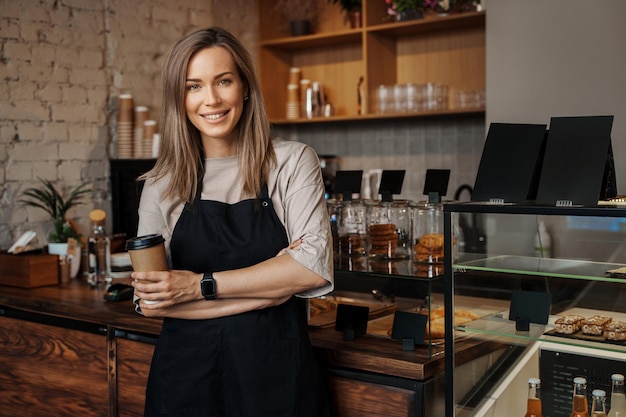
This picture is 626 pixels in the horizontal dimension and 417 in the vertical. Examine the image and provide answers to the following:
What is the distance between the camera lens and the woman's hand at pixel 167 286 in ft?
6.11

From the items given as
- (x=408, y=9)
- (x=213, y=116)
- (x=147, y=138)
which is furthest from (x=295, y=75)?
(x=213, y=116)

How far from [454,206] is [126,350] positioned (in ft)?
4.55

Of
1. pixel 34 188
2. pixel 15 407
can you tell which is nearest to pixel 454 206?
pixel 15 407

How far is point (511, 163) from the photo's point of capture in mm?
1811

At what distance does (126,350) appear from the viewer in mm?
2670

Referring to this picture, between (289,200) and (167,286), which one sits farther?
(289,200)

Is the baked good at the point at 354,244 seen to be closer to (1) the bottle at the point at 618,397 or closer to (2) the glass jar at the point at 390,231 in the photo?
(2) the glass jar at the point at 390,231

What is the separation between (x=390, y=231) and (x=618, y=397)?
0.83 m

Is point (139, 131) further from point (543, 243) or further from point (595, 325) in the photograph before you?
point (595, 325)

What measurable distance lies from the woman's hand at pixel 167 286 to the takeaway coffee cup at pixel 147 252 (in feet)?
0.06

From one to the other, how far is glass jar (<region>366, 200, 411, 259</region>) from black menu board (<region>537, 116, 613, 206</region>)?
2.18ft

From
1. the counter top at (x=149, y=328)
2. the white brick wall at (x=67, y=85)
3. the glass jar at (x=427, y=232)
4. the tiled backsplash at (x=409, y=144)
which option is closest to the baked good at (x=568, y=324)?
the counter top at (x=149, y=328)

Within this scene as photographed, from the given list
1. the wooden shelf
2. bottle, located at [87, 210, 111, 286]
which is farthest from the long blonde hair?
the wooden shelf

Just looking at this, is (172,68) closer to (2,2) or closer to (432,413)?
(432,413)
